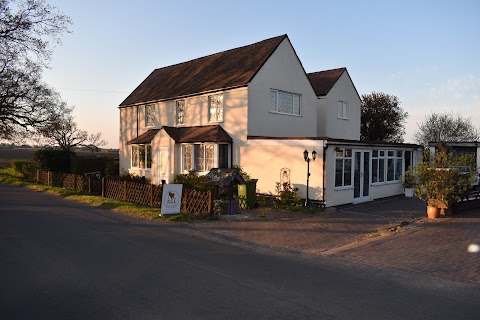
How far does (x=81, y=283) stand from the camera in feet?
22.3

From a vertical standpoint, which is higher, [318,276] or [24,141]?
[24,141]

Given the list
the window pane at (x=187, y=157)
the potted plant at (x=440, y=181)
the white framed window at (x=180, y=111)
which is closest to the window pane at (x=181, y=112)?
the white framed window at (x=180, y=111)

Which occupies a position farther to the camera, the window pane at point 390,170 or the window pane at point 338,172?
the window pane at point 390,170

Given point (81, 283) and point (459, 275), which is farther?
point (459, 275)

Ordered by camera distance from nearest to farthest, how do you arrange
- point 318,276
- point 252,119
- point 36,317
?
1. point 36,317
2. point 318,276
3. point 252,119

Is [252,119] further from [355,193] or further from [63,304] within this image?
[63,304]

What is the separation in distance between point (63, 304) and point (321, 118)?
23.2 m

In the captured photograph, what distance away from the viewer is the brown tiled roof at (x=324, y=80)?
88.9ft

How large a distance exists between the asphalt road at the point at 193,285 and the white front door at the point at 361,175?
388 inches

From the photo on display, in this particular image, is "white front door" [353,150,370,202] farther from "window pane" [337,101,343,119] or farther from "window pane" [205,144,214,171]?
"window pane" [337,101,343,119]

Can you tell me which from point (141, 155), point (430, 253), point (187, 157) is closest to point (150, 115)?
point (141, 155)

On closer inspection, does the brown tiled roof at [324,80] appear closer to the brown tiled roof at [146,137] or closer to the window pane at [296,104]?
the window pane at [296,104]

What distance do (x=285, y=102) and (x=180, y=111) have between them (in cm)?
717

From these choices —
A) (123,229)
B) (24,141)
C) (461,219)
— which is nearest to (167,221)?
(123,229)
